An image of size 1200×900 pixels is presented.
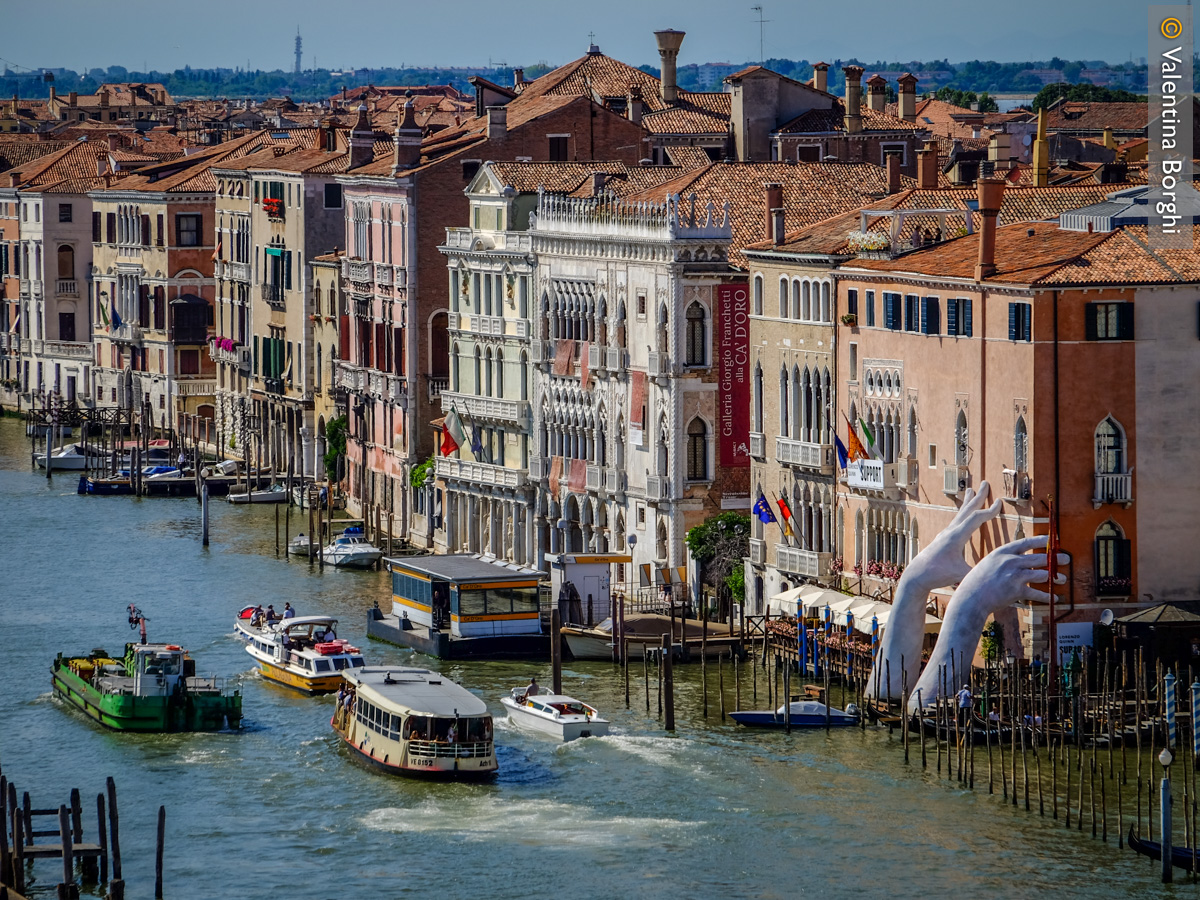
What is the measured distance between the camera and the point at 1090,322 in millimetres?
54156

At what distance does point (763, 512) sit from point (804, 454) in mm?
1896

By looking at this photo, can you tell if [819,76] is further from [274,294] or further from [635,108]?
[274,294]

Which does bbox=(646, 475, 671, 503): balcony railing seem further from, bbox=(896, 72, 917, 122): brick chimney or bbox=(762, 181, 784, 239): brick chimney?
bbox=(896, 72, 917, 122): brick chimney

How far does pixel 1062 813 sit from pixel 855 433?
14633 mm

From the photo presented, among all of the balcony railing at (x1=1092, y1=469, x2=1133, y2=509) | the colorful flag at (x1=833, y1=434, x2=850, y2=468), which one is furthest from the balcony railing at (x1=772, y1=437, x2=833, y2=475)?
the balcony railing at (x1=1092, y1=469, x2=1133, y2=509)

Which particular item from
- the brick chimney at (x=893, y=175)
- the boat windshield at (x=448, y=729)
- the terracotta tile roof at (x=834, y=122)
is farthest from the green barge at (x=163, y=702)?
the terracotta tile roof at (x=834, y=122)

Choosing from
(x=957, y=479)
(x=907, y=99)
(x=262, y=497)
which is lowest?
(x=262, y=497)

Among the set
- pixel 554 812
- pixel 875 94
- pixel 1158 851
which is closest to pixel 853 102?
pixel 875 94

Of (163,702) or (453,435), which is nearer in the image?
(163,702)

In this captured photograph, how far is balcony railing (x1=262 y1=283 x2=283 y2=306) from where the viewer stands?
318 ft

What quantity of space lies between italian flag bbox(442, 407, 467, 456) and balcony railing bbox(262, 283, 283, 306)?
20.7 m

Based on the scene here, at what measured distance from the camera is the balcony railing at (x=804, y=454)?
6156 cm

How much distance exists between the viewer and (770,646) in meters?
60.1

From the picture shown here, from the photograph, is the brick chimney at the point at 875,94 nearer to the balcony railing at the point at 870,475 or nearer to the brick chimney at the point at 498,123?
the brick chimney at the point at 498,123
